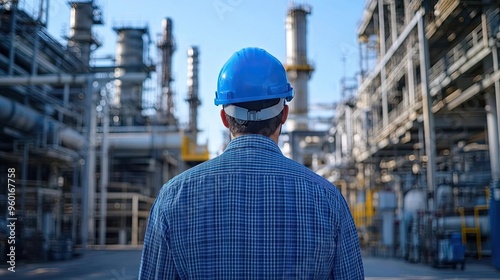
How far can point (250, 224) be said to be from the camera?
1364 mm

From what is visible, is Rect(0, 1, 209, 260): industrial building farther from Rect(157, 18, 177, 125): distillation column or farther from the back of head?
the back of head

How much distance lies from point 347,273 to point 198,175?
0.51m

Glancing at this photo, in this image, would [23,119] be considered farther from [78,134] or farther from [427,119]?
[427,119]

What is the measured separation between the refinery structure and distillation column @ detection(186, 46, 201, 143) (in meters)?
4.41

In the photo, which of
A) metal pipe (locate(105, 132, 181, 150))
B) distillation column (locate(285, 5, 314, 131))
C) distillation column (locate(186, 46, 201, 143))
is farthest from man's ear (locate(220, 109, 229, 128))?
distillation column (locate(186, 46, 201, 143))

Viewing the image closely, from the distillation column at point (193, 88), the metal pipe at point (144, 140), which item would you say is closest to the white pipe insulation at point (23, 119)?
the metal pipe at point (144, 140)

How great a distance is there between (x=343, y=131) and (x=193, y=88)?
1215 centimetres

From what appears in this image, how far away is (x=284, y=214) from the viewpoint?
1387 mm

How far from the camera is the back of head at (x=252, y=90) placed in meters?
1.53

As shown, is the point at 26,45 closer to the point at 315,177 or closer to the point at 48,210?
the point at 48,210

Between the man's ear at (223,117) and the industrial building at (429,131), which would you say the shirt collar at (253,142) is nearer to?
the man's ear at (223,117)

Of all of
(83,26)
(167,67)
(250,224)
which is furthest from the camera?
(167,67)

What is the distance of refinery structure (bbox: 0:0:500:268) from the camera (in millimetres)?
13375

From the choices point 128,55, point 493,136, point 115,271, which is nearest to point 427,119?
point 493,136
